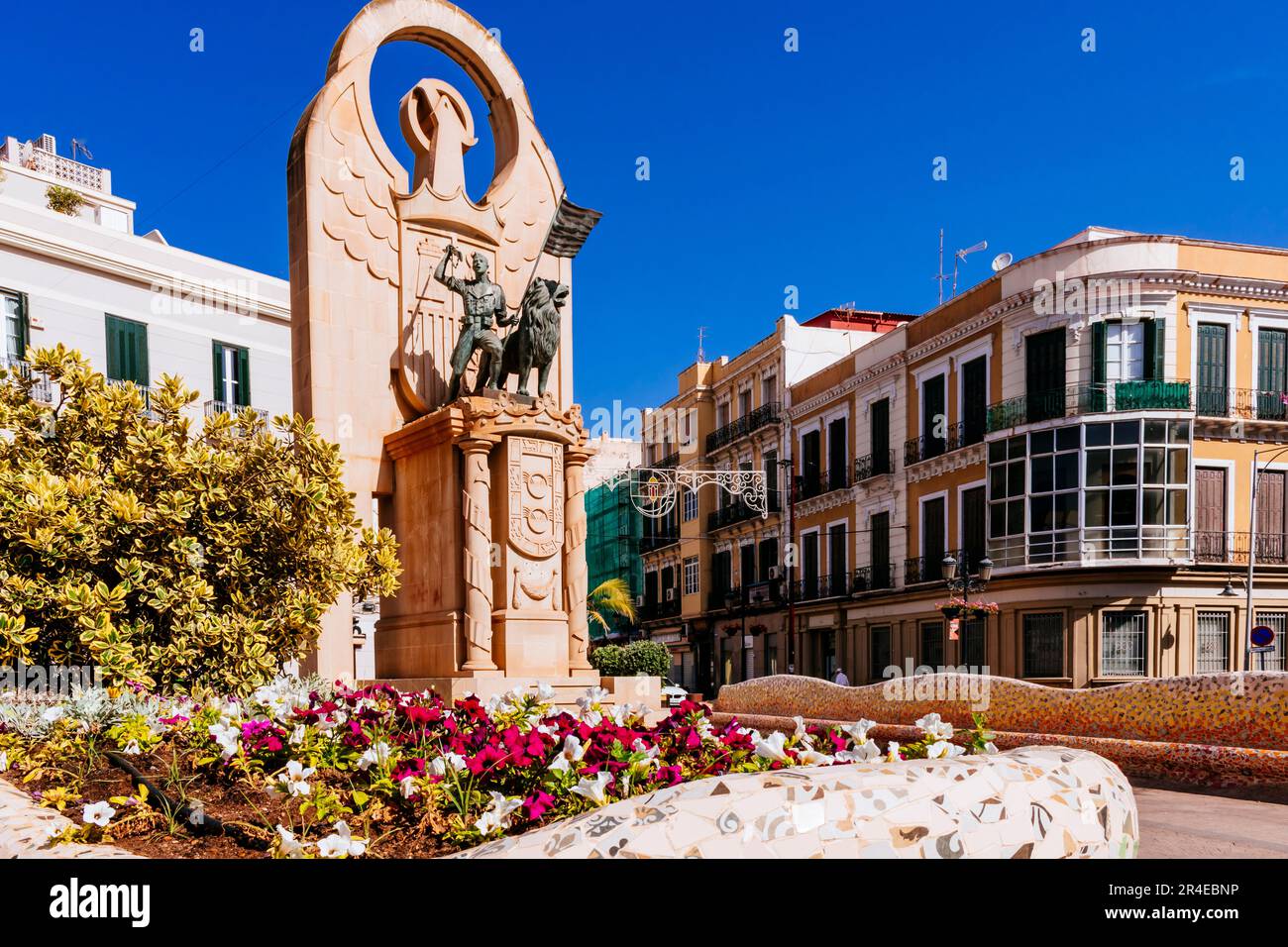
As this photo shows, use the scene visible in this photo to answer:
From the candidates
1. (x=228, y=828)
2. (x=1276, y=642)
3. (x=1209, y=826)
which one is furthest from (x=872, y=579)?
(x=228, y=828)

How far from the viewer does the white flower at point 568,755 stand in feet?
19.0

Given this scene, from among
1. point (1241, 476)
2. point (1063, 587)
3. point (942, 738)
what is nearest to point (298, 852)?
point (942, 738)

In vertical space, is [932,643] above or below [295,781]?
below

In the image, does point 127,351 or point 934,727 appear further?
point 127,351

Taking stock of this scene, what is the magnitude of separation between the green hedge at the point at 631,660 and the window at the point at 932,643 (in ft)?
41.1

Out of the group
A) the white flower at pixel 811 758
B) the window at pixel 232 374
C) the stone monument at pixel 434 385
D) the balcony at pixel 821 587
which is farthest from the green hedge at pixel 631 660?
the white flower at pixel 811 758

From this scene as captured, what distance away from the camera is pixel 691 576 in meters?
54.2

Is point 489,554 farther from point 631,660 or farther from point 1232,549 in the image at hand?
point 1232,549

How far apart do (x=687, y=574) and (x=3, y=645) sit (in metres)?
46.0

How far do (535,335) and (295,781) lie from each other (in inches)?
423

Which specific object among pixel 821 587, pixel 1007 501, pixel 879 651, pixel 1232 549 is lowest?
pixel 879 651

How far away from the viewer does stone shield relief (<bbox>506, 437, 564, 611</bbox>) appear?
15.8m

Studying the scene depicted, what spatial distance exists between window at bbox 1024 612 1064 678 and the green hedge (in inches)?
463

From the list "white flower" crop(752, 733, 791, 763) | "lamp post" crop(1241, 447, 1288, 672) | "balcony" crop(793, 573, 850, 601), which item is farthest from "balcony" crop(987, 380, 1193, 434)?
"white flower" crop(752, 733, 791, 763)
